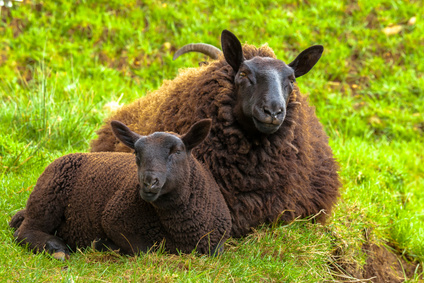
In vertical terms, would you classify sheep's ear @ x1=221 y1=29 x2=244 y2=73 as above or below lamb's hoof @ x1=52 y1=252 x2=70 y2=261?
above

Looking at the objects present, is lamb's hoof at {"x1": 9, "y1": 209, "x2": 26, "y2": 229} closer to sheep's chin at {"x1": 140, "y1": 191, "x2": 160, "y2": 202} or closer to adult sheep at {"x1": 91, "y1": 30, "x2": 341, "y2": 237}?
adult sheep at {"x1": 91, "y1": 30, "x2": 341, "y2": 237}

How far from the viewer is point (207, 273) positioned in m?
3.68

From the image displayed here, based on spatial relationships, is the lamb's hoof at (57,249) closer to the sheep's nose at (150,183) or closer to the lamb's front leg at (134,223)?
the lamb's front leg at (134,223)

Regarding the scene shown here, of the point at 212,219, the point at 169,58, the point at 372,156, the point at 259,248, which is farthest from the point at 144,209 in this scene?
the point at 169,58

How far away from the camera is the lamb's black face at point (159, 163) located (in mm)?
3449

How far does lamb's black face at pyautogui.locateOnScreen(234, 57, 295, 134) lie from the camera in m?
4.06

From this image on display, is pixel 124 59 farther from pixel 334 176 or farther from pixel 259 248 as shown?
pixel 259 248

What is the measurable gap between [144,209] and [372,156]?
422cm

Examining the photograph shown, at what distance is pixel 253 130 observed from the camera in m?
4.45

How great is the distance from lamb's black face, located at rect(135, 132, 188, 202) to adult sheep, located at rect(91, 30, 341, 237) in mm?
812

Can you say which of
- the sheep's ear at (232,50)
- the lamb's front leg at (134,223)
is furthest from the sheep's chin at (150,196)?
the sheep's ear at (232,50)

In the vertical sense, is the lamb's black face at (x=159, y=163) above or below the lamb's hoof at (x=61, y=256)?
above

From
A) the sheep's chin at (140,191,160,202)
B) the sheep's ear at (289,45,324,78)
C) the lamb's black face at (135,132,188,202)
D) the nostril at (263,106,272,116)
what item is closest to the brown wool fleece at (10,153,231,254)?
the lamb's black face at (135,132,188,202)

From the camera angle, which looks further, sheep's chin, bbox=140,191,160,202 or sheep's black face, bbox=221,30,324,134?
sheep's black face, bbox=221,30,324,134
